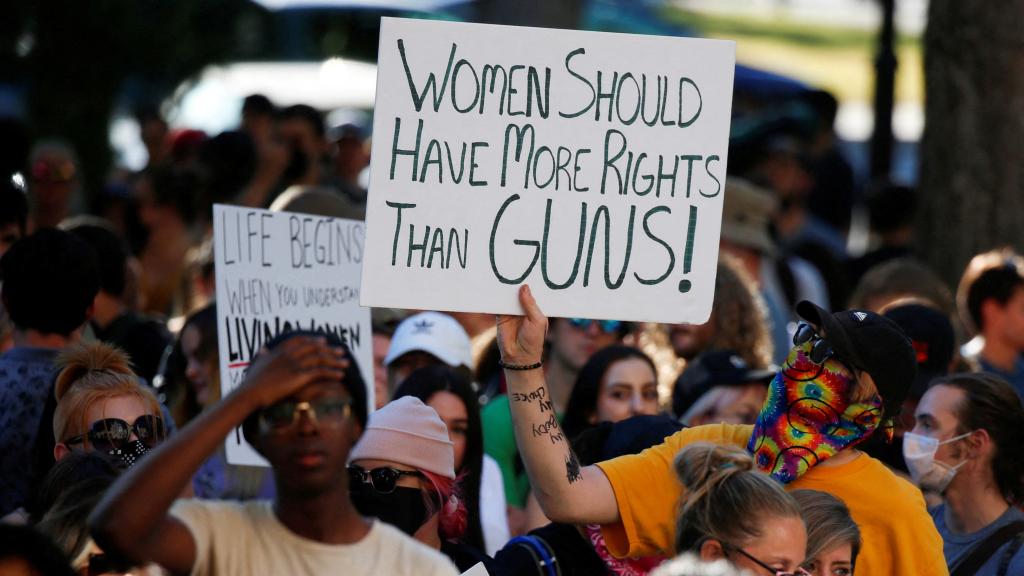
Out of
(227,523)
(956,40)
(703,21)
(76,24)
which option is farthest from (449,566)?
(703,21)

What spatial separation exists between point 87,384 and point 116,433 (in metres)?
0.20

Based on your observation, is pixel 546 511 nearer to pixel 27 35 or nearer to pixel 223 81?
pixel 27 35

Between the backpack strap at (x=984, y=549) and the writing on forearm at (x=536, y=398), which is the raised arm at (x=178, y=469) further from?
the backpack strap at (x=984, y=549)

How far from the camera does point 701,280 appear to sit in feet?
14.0

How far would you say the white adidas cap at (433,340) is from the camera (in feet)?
21.0

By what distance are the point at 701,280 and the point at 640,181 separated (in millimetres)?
Result: 301

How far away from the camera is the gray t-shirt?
2.98 metres

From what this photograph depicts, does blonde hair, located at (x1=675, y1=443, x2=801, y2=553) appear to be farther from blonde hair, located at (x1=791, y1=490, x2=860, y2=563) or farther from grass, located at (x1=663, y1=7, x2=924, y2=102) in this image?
grass, located at (x1=663, y1=7, x2=924, y2=102)

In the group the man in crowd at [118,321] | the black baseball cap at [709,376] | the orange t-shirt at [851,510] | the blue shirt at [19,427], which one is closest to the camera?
the orange t-shirt at [851,510]

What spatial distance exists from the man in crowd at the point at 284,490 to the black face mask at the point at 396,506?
1.23 meters

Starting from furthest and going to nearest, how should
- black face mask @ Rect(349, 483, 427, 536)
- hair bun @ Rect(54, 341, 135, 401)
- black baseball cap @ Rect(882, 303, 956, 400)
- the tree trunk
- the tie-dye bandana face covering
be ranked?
the tree trunk
black baseball cap @ Rect(882, 303, 956, 400)
hair bun @ Rect(54, 341, 135, 401)
black face mask @ Rect(349, 483, 427, 536)
the tie-dye bandana face covering

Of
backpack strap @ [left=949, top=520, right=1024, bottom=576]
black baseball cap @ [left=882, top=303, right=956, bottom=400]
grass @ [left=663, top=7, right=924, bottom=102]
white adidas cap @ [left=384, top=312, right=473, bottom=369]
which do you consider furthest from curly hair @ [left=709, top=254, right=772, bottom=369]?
grass @ [left=663, top=7, right=924, bottom=102]

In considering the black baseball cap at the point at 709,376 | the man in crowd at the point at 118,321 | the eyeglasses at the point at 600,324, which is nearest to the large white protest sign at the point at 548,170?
the black baseball cap at the point at 709,376

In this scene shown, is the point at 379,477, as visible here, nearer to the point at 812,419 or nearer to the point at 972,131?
the point at 812,419
